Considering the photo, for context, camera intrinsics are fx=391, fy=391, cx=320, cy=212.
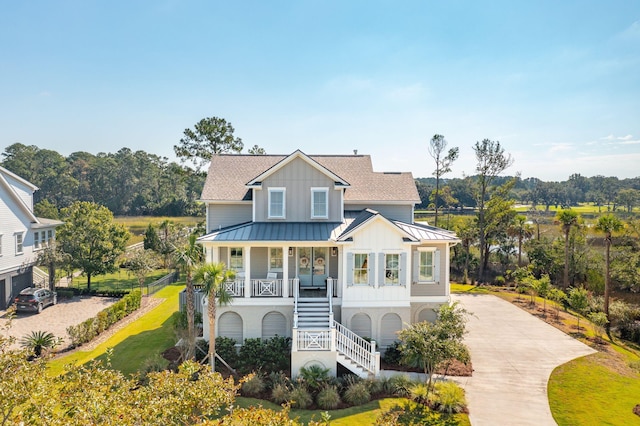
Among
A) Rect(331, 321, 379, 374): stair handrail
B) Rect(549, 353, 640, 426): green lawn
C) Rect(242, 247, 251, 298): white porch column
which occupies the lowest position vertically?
Rect(549, 353, 640, 426): green lawn

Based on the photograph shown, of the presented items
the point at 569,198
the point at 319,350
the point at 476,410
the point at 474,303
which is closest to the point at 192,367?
the point at 319,350

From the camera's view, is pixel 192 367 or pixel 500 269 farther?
pixel 500 269

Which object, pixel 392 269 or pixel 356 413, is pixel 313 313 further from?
pixel 356 413

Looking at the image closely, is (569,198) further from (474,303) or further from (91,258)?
(91,258)

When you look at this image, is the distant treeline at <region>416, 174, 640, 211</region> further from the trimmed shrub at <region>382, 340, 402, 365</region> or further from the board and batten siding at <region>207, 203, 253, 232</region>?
the trimmed shrub at <region>382, 340, 402, 365</region>

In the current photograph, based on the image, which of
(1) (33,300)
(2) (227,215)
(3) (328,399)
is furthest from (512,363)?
(1) (33,300)

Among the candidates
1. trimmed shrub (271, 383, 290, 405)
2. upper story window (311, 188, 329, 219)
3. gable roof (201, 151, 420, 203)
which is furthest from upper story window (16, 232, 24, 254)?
trimmed shrub (271, 383, 290, 405)
